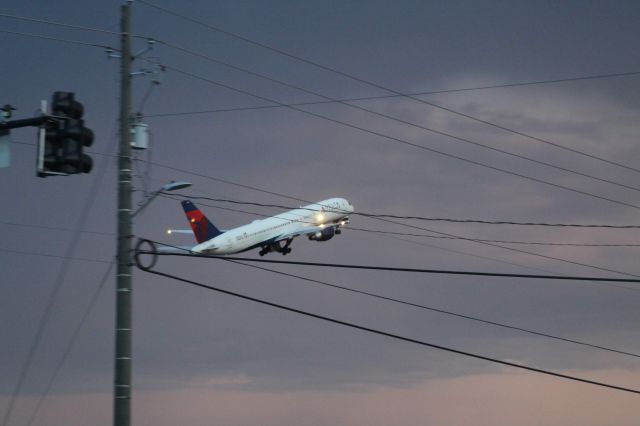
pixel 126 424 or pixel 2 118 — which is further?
pixel 126 424

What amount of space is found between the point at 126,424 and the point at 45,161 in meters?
7.44

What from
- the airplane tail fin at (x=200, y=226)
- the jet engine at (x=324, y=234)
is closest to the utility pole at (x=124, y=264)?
the jet engine at (x=324, y=234)

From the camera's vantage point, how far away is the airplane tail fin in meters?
78.7

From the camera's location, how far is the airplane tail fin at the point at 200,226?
78.7 meters

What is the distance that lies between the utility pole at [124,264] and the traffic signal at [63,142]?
541 cm

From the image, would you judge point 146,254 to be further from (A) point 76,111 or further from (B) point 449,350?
(B) point 449,350

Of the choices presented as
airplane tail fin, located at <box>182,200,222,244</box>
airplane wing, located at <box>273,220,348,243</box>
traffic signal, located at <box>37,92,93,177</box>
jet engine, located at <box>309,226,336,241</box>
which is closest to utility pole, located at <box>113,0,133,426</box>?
traffic signal, located at <box>37,92,93,177</box>

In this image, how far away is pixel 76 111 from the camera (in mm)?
20359

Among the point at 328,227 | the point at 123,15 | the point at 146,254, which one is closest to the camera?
the point at 146,254

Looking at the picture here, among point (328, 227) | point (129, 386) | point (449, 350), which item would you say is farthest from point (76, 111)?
point (328, 227)

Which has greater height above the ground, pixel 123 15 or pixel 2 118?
pixel 123 15

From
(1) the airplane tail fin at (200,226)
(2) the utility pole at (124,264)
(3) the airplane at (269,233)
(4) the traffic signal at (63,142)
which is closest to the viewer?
(4) the traffic signal at (63,142)

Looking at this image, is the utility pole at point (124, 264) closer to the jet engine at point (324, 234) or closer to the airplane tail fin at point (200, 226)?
the jet engine at point (324, 234)

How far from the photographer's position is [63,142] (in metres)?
19.8
